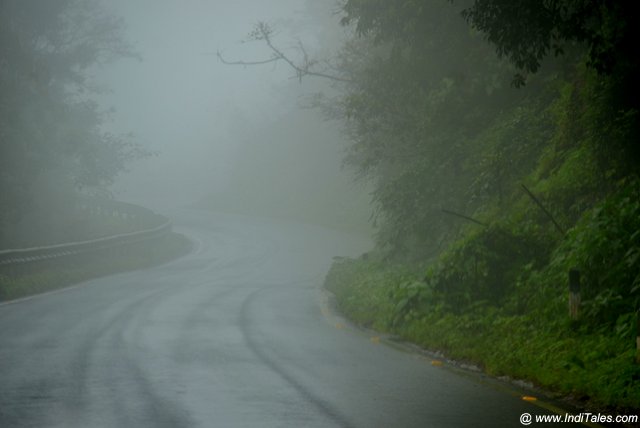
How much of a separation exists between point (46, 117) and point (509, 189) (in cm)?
2536

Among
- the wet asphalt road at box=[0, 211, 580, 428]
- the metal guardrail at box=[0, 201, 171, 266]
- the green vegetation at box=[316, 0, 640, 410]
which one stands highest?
the green vegetation at box=[316, 0, 640, 410]

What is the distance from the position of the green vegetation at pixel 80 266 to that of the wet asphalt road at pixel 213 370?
0.99 meters

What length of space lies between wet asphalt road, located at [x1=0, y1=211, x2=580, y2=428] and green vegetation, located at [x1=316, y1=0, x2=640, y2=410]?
3.47ft

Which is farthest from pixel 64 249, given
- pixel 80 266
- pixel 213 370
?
pixel 213 370

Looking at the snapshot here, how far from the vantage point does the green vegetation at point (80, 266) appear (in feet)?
74.1

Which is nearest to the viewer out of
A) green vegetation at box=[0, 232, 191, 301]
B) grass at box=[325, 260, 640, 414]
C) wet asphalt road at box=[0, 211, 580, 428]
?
wet asphalt road at box=[0, 211, 580, 428]

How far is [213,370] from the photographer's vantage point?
11516 millimetres

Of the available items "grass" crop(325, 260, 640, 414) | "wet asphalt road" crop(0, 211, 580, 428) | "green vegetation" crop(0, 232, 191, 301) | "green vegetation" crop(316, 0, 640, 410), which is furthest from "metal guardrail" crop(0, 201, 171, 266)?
"grass" crop(325, 260, 640, 414)

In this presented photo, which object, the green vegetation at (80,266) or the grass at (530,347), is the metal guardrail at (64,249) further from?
the grass at (530,347)

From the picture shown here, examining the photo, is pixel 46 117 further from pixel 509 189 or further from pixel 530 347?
pixel 530 347

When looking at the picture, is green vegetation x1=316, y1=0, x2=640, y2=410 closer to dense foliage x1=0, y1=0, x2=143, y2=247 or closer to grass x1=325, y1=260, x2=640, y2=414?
grass x1=325, y1=260, x2=640, y2=414

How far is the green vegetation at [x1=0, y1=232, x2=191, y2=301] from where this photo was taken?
2259 centimetres

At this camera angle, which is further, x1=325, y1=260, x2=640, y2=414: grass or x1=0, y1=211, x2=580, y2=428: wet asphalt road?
x1=325, y1=260, x2=640, y2=414: grass

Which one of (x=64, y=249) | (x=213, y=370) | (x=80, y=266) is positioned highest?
(x=64, y=249)
